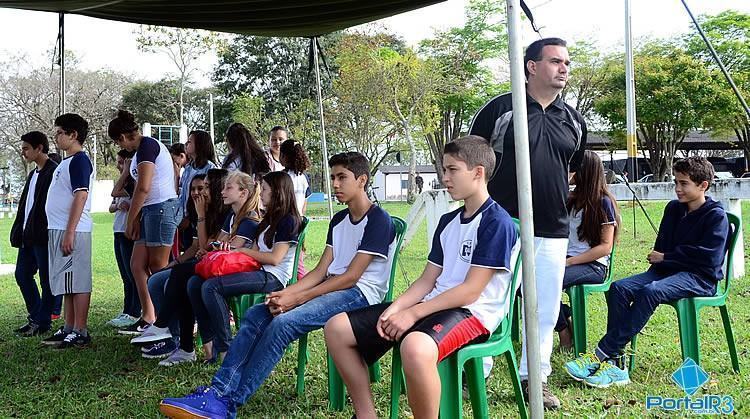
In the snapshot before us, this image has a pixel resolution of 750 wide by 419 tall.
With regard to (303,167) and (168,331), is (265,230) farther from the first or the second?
(303,167)

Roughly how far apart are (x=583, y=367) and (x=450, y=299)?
A: 1.27m

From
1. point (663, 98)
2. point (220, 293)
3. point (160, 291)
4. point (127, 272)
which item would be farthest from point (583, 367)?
point (663, 98)

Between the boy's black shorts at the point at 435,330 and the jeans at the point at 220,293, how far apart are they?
48.4 inches

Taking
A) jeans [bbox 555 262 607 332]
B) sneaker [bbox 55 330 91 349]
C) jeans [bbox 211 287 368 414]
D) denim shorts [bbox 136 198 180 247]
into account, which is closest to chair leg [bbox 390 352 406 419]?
jeans [bbox 211 287 368 414]

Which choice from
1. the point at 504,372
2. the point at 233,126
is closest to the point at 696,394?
the point at 504,372

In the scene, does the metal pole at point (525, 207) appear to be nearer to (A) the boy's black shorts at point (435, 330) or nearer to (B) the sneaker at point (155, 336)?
(A) the boy's black shorts at point (435, 330)

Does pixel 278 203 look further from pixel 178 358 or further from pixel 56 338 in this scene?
pixel 56 338

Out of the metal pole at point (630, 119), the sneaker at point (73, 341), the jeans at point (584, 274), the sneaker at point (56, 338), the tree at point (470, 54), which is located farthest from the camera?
the tree at point (470, 54)

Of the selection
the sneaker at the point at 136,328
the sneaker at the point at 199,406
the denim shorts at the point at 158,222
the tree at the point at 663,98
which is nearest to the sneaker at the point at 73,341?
the sneaker at the point at 136,328

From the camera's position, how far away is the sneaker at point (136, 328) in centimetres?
551

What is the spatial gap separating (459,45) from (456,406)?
32.1 metres

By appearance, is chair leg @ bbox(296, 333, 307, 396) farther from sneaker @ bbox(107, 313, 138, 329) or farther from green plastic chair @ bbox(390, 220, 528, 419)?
sneaker @ bbox(107, 313, 138, 329)

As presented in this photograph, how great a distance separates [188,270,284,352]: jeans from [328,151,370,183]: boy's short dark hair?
0.91 metres

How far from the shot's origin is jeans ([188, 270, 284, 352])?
417 cm
